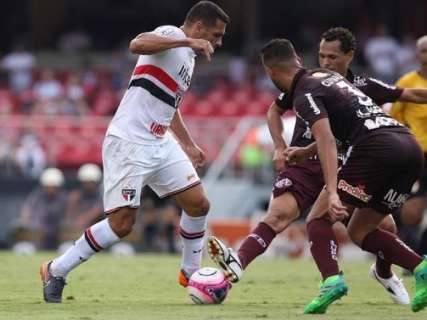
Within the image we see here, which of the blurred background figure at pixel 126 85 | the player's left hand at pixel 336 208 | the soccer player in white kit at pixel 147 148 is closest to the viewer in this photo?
the player's left hand at pixel 336 208

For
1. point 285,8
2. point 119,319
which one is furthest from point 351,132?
point 285,8

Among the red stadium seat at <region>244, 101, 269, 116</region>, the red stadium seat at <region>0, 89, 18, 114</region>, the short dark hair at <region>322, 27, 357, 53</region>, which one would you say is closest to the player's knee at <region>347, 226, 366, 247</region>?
the short dark hair at <region>322, 27, 357, 53</region>

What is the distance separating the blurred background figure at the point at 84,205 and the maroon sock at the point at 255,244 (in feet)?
37.9

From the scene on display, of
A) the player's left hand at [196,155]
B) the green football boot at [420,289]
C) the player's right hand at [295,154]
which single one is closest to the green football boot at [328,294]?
the green football boot at [420,289]

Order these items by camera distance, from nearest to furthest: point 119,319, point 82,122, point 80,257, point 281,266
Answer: point 119,319 → point 80,257 → point 281,266 → point 82,122

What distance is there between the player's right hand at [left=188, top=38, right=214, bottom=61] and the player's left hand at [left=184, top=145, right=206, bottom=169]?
5.39 feet

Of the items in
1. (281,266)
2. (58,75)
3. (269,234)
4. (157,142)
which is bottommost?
(58,75)

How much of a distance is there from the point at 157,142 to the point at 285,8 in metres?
22.5

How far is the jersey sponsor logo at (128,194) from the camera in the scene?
33.7 feet

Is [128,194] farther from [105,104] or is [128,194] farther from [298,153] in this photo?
[105,104]

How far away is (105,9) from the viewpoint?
3397 cm

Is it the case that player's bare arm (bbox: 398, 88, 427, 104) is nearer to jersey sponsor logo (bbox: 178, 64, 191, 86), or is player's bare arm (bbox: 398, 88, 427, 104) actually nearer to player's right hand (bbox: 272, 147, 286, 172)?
player's right hand (bbox: 272, 147, 286, 172)

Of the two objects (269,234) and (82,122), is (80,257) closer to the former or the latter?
(269,234)

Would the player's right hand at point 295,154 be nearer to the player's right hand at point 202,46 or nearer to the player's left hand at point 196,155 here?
the player's right hand at point 202,46
